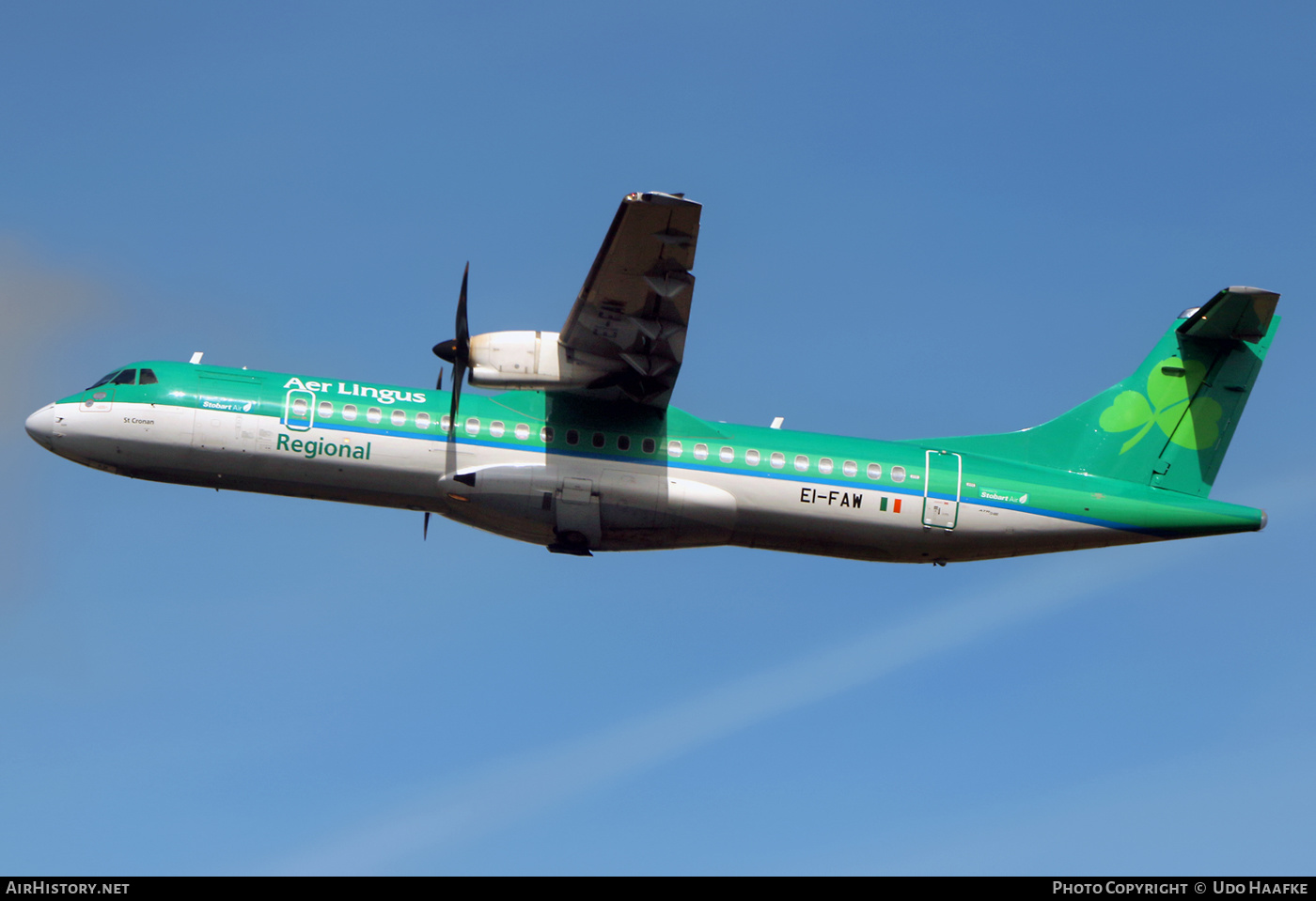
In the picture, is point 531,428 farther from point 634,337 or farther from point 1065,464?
point 1065,464

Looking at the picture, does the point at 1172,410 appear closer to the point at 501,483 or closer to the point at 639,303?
the point at 639,303

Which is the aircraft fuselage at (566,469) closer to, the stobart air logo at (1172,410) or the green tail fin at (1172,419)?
the green tail fin at (1172,419)

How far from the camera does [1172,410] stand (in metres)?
26.3

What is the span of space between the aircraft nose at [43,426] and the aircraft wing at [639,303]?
8.91 m

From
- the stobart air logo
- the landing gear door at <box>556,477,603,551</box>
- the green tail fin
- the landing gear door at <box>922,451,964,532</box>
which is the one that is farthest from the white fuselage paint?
the stobart air logo

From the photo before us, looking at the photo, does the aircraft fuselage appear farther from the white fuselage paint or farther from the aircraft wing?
the aircraft wing

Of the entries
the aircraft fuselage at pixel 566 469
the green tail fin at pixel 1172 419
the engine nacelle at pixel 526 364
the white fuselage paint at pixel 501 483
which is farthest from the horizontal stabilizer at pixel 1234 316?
the engine nacelle at pixel 526 364

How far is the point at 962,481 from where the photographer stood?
24516 mm

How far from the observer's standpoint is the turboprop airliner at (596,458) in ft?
75.7
